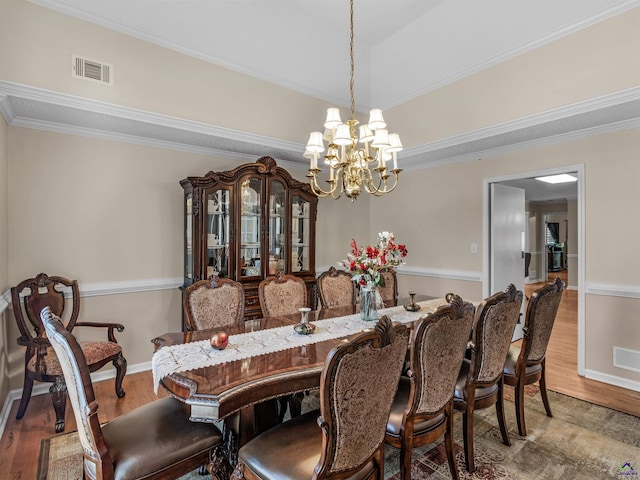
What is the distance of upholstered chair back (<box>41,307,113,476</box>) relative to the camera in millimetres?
1328

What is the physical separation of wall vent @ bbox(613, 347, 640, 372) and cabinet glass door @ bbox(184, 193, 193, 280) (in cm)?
409

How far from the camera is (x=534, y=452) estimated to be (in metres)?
2.23

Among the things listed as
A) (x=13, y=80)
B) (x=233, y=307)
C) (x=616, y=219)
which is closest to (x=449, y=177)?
(x=616, y=219)

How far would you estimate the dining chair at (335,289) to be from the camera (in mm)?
3277

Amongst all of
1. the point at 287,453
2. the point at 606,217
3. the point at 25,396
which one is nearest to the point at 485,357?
the point at 287,453

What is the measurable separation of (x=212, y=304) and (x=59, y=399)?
1182 mm

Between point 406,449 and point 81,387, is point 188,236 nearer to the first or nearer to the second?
point 81,387

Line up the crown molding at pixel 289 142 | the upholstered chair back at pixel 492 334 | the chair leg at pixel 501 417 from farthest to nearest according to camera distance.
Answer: the crown molding at pixel 289 142 → the chair leg at pixel 501 417 → the upholstered chair back at pixel 492 334

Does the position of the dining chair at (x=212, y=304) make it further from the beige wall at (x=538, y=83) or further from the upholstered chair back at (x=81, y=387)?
the beige wall at (x=538, y=83)

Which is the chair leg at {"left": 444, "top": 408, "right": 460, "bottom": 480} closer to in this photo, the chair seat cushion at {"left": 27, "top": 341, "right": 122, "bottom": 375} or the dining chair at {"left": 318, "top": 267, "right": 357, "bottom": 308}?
the dining chair at {"left": 318, "top": 267, "right": 357, "bottom": 308}

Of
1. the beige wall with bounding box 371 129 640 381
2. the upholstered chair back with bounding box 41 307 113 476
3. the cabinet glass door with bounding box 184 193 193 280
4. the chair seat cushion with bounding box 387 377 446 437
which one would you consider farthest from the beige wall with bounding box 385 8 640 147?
the upholstered chair back with bounding box 41 307 113 476

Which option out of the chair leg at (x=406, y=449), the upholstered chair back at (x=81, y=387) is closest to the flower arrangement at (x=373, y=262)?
the chair leg at (x=406, y=449)

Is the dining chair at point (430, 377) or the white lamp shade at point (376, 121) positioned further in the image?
the white lamp shade at point (376, 121)

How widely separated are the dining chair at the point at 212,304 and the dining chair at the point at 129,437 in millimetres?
881
